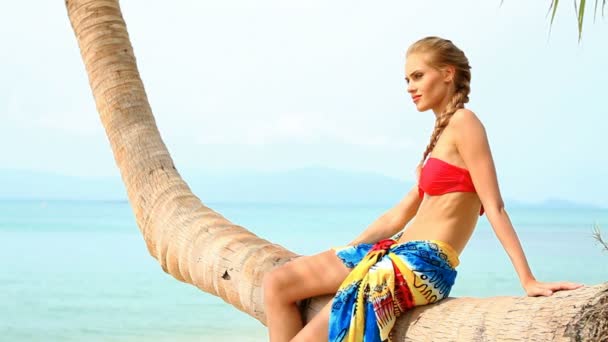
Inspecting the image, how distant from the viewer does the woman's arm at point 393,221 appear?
351 cm

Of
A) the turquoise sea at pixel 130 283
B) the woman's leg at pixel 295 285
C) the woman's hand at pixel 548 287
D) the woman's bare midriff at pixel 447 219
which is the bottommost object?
the turquoise sea at pixel 130 283

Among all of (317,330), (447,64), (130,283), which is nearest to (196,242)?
(317,330)

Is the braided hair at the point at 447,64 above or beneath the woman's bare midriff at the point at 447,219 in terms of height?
above

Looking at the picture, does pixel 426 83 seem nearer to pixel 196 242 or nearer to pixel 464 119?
pixel 464 119

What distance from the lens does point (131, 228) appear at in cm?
3569

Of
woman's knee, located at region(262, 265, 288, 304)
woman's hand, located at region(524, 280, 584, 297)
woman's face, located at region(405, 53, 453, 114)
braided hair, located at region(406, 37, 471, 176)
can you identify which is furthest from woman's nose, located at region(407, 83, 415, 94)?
woman's hand, located at region(524, 280, 584, 297)

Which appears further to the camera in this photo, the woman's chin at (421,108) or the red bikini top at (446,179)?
the woman's chin at (421,108)

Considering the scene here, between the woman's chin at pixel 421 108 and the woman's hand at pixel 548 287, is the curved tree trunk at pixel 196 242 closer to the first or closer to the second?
the woman's hand at pixel 548 287

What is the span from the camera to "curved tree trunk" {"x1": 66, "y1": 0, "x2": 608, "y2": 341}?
101 inches

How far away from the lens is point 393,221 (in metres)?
3.55

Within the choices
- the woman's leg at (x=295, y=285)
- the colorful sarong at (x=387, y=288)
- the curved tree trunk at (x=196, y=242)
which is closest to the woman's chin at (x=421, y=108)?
the colorful sarong at (x=387, y=288)

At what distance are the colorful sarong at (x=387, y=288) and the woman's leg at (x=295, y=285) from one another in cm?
9

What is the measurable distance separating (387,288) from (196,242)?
1322 mm

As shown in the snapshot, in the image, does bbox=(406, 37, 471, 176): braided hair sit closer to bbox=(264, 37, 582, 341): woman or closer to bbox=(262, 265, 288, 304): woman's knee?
bbox=(264, 37, 582, 341): woman
